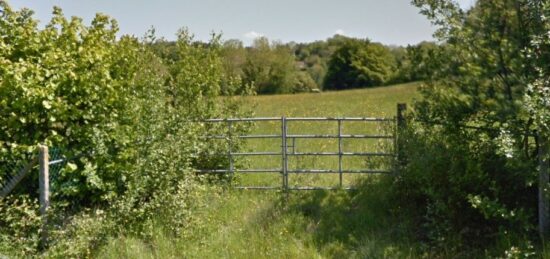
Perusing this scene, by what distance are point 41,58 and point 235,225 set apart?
363cm

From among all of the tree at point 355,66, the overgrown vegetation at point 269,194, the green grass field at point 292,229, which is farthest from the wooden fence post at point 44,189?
the tree at point 355,66

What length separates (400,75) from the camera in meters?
5.51

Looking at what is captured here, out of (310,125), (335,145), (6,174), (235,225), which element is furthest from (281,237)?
(310,125)

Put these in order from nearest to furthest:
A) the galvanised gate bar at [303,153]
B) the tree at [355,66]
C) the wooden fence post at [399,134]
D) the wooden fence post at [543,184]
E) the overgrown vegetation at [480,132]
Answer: the wooden fence post at [543,184] < the overgrown vegetation at [480,132] < the wooden fence post at [399,134] < the galvanised gate bar at [303,153] < the tree at [355,66]

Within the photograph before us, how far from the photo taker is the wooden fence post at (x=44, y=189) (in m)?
4.90

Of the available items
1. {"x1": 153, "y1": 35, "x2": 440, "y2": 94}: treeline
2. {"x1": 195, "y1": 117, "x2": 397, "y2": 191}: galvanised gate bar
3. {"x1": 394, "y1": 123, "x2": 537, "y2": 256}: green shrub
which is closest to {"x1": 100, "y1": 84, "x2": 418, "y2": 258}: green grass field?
{"x1": 195, "y1": 117, "x2": 397, "y2": 191}: galvanised gate bar

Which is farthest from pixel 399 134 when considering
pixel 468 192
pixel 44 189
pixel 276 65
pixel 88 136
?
pixel 276 65

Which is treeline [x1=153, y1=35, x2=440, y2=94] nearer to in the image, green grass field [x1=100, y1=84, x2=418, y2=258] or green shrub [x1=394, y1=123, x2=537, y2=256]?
green grass field [x1=100, y1=84, x2=418, y2=258]

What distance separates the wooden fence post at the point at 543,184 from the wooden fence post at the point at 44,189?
5.65 m

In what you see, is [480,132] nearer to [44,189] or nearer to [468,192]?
[468,192]

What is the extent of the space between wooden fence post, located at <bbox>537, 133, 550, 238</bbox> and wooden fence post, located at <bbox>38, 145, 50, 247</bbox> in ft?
18.5

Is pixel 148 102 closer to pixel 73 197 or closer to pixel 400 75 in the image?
pixel 73 197

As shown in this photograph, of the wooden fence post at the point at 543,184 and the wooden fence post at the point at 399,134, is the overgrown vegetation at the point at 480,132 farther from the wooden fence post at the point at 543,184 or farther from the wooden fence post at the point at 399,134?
the wooden fence post at the point at 399,134

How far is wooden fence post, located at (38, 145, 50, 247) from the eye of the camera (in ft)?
16.1
